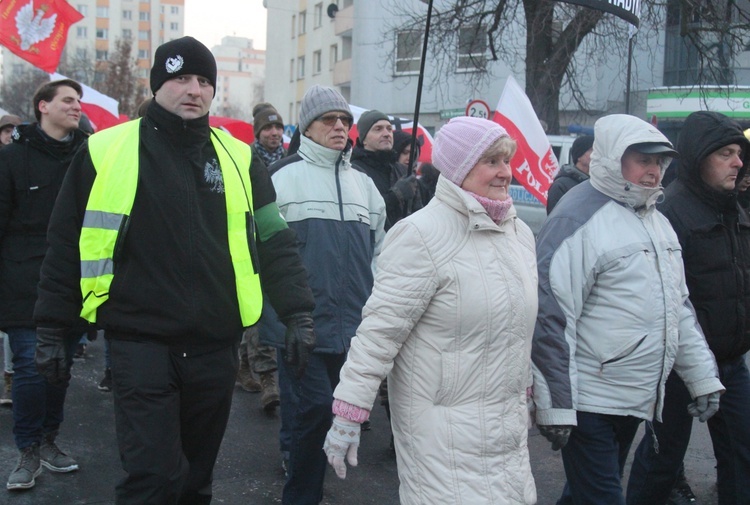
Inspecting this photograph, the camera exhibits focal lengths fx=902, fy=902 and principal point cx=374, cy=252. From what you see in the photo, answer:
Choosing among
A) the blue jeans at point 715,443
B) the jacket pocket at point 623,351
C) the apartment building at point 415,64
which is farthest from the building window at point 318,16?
the jacket pocket at point 623,351

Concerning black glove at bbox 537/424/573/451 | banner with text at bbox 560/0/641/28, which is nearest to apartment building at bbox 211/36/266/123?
banner with text at bbox 560/0/641/28

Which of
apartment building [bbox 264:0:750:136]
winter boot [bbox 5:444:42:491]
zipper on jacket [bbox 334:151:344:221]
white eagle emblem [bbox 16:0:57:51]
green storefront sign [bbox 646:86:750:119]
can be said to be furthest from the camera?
green storefront sign [bbox 646:86:750:119]

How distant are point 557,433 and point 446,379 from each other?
1.96 ft

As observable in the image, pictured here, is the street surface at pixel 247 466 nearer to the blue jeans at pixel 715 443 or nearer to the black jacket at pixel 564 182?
the blue jeans at pixel 715 443

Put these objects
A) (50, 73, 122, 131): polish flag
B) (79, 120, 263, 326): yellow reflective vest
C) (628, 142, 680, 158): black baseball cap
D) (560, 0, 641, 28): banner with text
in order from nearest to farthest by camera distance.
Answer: (79, 120, 263, 326): yellow reflective vest → (628, 142, 680, 158): black baseball cap → (560, 0, 641, 28): banner with text → (50, 73, 122, 131): polish flag

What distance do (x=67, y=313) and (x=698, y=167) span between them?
283 centimetres

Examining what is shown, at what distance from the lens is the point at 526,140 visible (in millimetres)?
7742

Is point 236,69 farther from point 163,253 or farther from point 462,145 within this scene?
point 462,145

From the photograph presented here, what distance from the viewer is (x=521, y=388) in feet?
10.1

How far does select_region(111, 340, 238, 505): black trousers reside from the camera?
3.11 m

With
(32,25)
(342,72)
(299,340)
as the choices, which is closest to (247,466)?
(299,340)

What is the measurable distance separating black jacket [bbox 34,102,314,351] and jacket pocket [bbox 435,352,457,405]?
0.86 m

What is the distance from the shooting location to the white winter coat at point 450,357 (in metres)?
2.92

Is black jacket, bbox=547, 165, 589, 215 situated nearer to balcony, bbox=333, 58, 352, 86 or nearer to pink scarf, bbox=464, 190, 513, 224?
pink scarf, bbox=464, 190, 513, 224
